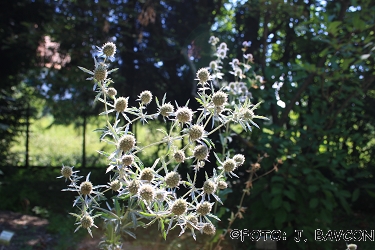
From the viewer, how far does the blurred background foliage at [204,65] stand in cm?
356

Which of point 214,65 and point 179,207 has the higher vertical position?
point 214,65

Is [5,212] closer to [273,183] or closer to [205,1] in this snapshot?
[273,183]

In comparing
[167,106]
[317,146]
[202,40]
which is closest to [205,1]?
[202,40]

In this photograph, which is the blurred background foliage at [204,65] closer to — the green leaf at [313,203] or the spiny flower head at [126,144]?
the green leaf at [313,203]

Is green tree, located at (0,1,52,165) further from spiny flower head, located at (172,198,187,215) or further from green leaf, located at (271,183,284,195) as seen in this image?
spiny flower head, located at (172,198,187,215)

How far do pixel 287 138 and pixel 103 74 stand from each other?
2.34 m

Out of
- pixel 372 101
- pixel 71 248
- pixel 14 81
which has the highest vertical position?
pixel 14 81

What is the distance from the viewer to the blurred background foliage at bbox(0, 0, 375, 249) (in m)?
3.56

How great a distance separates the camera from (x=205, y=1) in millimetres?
5223

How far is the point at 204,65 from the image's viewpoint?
428 centimetres

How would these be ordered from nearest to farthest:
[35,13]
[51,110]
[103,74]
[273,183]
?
1. [103,74]
2. [273,183]
3. [51,110]
4. [35,13]

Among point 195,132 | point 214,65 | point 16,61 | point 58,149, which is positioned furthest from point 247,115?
point 58,149

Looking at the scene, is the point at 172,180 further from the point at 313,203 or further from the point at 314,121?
the point at 314,121

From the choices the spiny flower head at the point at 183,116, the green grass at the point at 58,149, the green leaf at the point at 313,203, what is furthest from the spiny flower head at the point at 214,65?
the green grass at the point at 58,149
